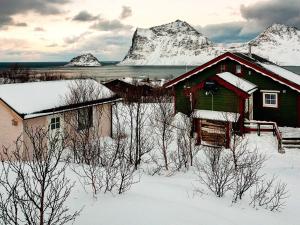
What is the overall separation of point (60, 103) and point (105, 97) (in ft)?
14.7

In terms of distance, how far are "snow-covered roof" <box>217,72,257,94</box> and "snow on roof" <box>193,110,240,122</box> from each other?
7.05 ft

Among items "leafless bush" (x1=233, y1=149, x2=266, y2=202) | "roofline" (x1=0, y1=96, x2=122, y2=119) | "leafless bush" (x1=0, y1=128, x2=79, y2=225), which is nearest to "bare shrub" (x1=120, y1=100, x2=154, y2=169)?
"roofline" (x1=0, y1=96, x2=122, y2=119)

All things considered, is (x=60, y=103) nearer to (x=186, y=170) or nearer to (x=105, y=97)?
(x=105, y=97)

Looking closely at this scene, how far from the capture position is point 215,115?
936 inches

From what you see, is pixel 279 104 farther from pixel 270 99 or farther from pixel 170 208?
pixel 170 208

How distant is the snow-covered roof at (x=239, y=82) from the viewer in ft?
82.0

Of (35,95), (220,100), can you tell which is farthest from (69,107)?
(220,100)

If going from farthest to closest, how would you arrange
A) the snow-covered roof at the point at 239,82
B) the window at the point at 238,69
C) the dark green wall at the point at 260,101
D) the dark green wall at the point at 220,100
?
the window at the point at 238,69
the snow-covered roof at the point at 239,82
the dark green wall at the point at 260,101
the dark green wall at the point at 220,100

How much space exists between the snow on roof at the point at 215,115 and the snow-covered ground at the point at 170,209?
9438 millimetres

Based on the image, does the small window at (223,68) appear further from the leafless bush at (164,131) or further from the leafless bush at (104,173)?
the leafless bush at (104,173)

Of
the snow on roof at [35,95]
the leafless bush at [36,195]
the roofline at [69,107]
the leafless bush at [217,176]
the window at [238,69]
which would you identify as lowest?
the leafless bush at [217,176]

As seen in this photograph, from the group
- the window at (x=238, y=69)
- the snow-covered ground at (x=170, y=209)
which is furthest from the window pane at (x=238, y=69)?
the snow-covered ground at (x=170, y=209)

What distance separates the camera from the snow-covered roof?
25.0 metres

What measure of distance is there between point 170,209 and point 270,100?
66.0 feet
